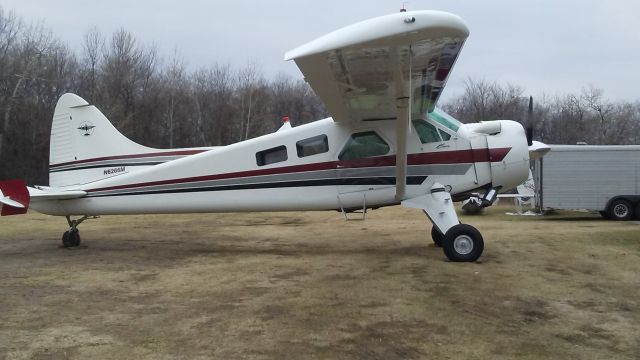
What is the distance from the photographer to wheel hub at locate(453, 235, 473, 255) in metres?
7.60

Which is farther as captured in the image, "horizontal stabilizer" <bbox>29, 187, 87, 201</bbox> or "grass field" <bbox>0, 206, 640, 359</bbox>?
"horizontal stabilizer" <bbox>29, 187, 87, 201</bbox>

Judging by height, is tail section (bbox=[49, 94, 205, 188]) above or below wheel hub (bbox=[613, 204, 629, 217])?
above

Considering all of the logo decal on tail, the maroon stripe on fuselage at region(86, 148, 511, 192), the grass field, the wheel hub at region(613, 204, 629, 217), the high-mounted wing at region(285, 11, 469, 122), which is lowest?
the wheel hub at region(613, 204, 629, 217)

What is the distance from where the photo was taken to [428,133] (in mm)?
8562

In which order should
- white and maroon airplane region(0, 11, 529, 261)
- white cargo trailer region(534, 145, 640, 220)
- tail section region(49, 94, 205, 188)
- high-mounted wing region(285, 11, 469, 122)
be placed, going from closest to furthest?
high-mounted wing region(285, 11, 469, 122) < white and maroon airplane region(0, 11, 529, 261) < tail section region(49, 94, 205, 188) < white cargo trailer region(534, 145, 640, 220)

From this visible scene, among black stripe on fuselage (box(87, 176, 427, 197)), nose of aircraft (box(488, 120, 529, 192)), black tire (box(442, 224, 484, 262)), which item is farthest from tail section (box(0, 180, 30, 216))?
nose of aircraft (box(488, 120, 529, 192))

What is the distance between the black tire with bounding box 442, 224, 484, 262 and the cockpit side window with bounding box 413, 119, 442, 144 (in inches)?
64.4

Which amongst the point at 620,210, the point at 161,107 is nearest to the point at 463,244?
the point at 620,210

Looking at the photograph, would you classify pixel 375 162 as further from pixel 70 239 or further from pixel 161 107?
pixel 161 107

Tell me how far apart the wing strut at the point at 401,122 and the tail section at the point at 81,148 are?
590 centimetres

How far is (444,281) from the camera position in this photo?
20.8 feet

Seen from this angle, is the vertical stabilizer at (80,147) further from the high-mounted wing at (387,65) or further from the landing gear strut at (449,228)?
the landing gear strut at (449,228)

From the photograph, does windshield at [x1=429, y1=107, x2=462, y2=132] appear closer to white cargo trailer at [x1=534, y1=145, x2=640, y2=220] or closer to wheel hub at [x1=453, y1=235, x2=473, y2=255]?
wheel hub at [x1=453, y1=235, x2=473, y2=255]

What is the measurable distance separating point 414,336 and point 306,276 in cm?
278
